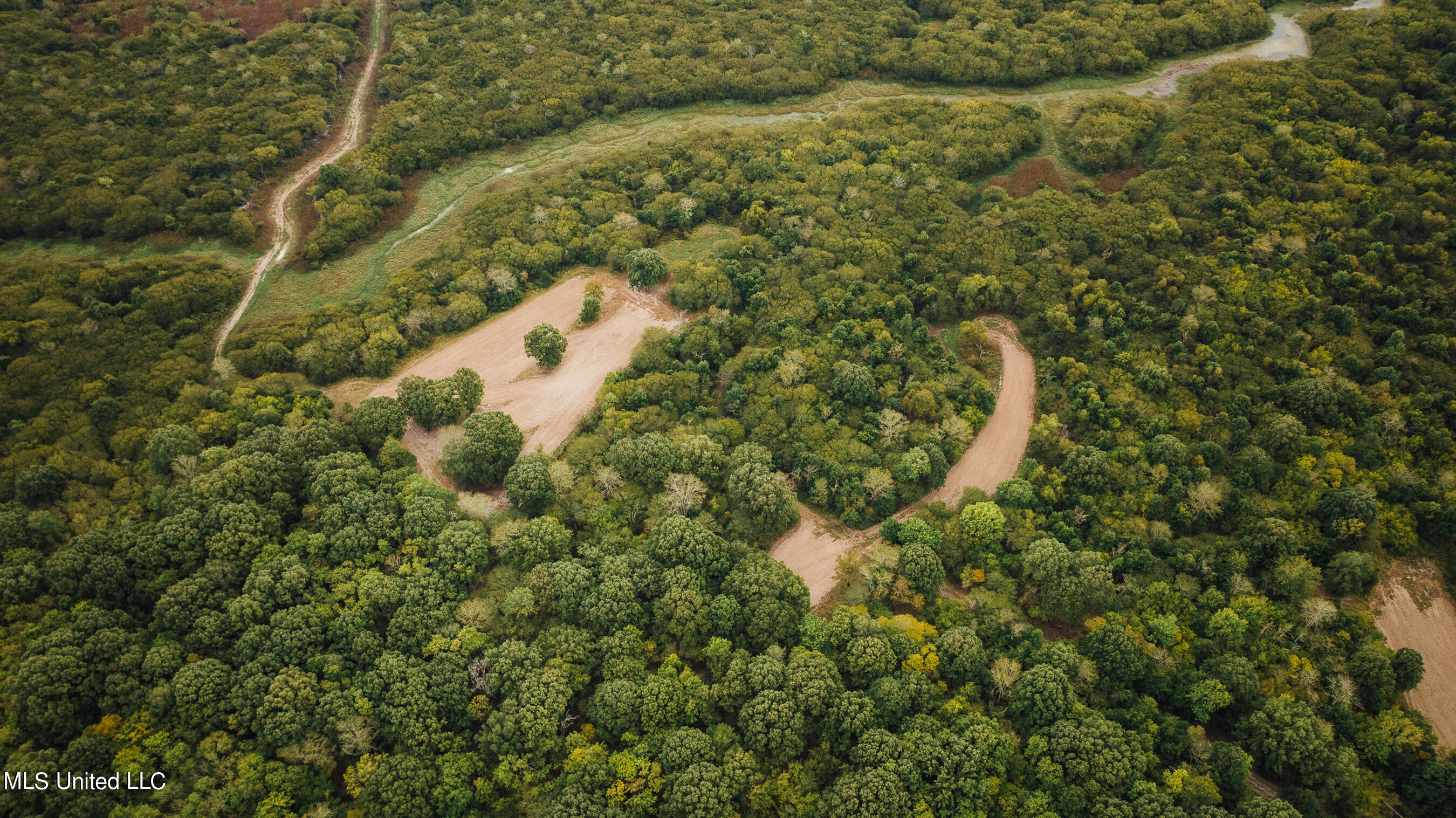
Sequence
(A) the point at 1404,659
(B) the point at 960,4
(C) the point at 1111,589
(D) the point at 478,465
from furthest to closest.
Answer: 1. (B) the point at 960,4
2. (D) the point at 478,465
3. (C) the point at 1111,589
4. (A) the point at 1404,659

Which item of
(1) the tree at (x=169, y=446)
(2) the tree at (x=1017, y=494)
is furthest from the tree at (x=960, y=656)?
(1) the tree at (x=169, y=446)

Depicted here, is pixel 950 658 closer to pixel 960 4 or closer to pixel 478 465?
pixel 478 465

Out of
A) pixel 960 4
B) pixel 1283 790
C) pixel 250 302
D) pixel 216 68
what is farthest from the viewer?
pixel 960 4

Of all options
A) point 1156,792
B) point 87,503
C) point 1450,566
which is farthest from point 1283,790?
point 87,503

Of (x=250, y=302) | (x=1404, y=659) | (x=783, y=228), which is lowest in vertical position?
(x=1404, y=659)

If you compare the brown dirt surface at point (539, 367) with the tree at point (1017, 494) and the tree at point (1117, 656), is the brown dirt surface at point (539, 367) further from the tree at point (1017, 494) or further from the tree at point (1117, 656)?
the tree at point (1117, 656)

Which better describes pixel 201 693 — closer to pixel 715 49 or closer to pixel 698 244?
pixel 698 244
